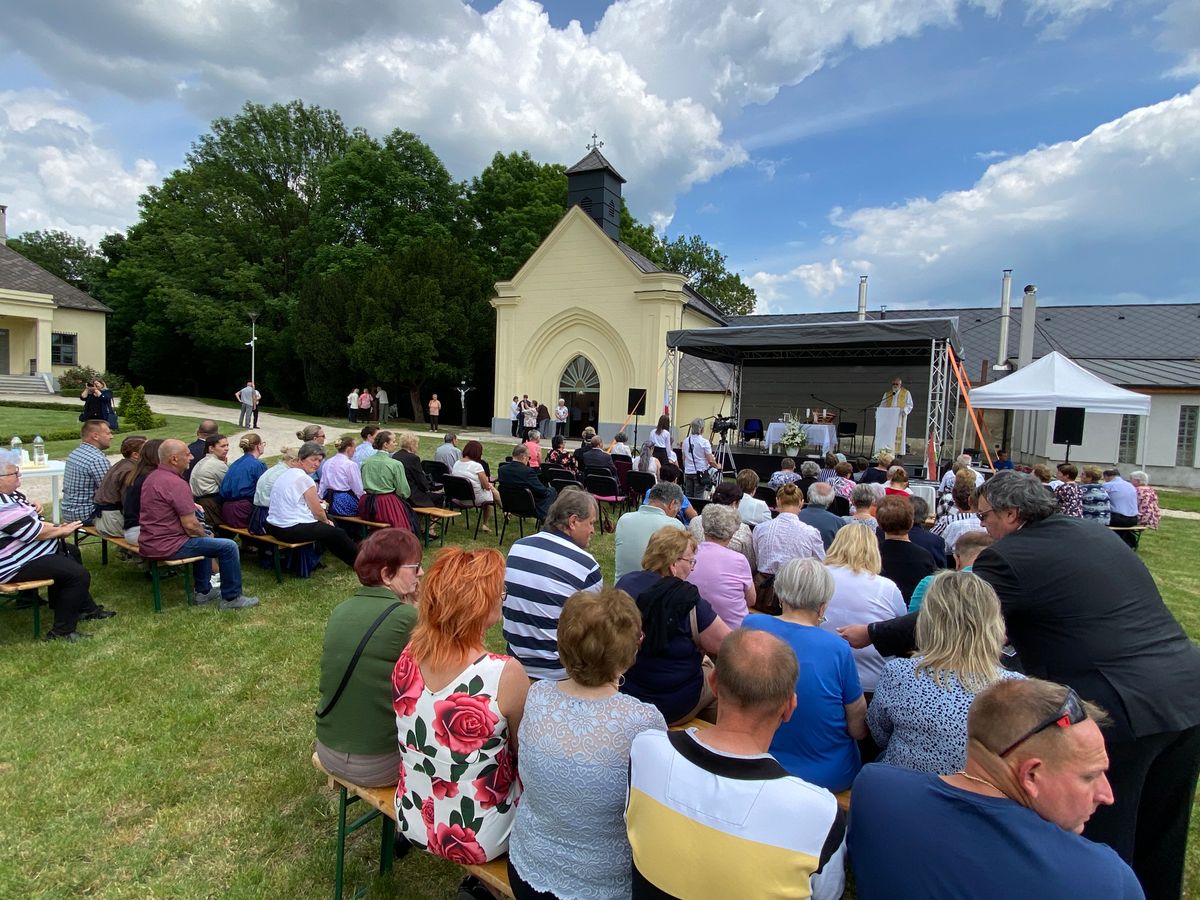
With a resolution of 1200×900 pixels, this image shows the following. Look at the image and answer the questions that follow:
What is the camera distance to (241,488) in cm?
596

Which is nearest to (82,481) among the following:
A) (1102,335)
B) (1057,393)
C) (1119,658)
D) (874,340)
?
(1119,658)

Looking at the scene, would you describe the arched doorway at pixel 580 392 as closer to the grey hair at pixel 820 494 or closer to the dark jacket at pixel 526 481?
the dark jacket at pixel 526 481

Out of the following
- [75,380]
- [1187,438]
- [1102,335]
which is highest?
[1102,335]

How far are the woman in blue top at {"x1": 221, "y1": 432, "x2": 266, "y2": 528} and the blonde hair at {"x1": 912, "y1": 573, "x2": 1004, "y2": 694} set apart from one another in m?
5.72

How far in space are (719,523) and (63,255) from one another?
55.8 m

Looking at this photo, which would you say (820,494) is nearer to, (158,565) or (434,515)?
(434,515)

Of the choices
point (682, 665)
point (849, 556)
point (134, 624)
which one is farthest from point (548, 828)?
point (134, 624)

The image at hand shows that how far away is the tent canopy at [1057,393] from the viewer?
1093 cm

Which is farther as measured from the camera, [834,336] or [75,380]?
[75,380]

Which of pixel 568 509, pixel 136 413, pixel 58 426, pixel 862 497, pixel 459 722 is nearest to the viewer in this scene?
pixel 459 722

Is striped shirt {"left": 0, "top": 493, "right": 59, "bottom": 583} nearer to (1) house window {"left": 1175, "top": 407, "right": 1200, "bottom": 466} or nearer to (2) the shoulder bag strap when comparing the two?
(2) the shoulder bag strap

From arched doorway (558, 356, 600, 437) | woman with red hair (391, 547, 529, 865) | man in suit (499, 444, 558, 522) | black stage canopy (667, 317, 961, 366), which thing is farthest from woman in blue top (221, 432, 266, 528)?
arched doorway (558, 356, 600, 437)

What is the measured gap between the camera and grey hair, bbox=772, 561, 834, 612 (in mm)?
2367

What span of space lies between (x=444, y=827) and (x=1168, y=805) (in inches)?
93.4
